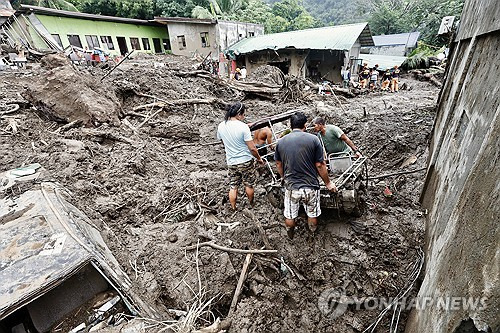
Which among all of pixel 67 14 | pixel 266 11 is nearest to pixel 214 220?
pixel 67 14

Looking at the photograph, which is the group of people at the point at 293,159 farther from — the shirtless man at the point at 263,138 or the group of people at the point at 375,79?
the group of people at the point at 375,79

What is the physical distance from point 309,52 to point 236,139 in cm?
1487

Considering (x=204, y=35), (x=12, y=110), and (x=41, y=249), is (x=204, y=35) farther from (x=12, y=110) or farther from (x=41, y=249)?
(x=41, y=249)

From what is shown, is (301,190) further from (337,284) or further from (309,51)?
(309,51)

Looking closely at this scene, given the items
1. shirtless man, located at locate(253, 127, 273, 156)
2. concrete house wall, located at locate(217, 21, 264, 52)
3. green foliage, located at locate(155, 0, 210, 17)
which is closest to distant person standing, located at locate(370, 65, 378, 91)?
concrete house wall, located at locate(217, 21, 264, 52)

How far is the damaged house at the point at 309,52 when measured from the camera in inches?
636

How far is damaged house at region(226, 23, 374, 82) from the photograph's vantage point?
16.2 metres

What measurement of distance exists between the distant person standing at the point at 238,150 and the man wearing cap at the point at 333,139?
1.16m

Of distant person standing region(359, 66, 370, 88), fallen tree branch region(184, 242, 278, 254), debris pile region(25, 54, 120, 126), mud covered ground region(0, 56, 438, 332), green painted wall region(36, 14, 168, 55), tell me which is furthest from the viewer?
green painted wall region(36, 14, 168, 55)

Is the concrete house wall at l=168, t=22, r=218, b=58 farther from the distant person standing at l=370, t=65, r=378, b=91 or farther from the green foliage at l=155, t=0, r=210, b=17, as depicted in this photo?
the distant person standing at l=370, t=65, r=378, b=91

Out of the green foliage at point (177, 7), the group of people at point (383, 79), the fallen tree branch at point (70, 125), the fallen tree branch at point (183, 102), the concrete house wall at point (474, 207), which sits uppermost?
the green foliage at point (177, 7)

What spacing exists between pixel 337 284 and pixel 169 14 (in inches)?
1208

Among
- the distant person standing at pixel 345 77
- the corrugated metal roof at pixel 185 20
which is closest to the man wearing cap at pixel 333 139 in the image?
the distant person standing at pixel 345 77

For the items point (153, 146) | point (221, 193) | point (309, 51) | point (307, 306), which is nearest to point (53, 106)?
point (153, 146)
